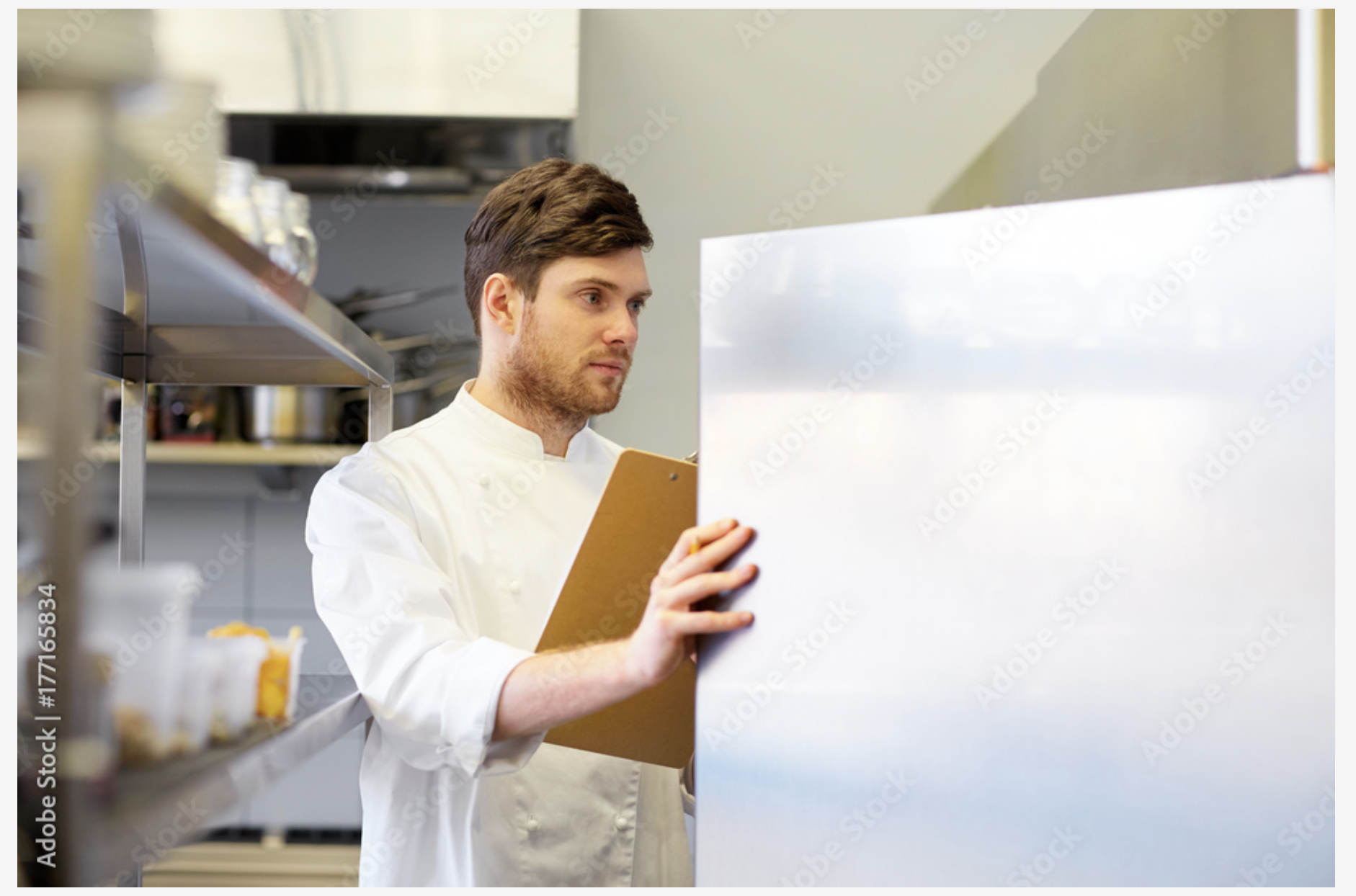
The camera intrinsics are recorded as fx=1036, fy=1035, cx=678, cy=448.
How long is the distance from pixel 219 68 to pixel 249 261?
3.77 feet

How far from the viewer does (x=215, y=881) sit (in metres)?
2.11

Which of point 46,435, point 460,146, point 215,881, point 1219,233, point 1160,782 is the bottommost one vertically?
point 215,881

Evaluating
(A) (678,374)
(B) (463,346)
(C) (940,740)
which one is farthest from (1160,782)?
(B) (463,346)

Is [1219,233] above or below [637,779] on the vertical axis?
above

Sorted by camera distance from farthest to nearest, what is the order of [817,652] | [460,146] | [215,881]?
[215,881]
[460,146]
[817,652]

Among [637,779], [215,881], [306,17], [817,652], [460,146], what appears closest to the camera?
[817,652]

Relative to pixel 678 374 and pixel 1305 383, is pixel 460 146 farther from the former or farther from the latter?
pixel 1305 383

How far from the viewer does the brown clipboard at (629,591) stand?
0.76 metres

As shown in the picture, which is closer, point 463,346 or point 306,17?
point 306,17
